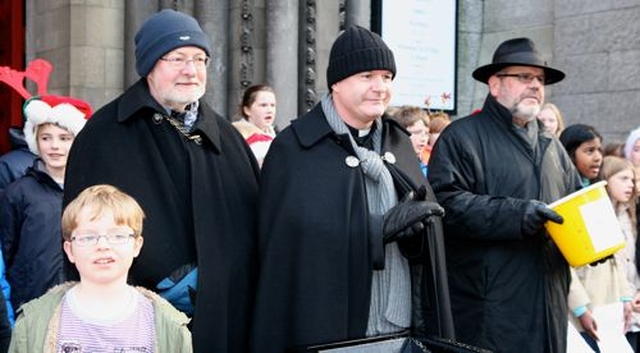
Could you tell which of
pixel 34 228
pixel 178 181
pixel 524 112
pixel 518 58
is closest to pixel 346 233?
pixel 178 181

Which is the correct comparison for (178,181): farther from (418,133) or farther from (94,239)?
(418,133)

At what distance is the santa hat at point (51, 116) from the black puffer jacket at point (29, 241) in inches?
14.9

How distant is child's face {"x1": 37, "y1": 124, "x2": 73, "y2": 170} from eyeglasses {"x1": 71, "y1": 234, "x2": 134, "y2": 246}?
6.51 feet

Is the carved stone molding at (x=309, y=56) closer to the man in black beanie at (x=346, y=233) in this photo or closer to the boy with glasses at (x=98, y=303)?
the man in black beanie at (x=346, y=233)

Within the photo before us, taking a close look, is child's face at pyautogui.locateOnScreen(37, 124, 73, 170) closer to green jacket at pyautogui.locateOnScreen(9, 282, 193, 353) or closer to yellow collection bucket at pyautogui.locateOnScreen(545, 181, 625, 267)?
green jacket at pyautogui.locateOnScreen(9, 282, 193, 353)

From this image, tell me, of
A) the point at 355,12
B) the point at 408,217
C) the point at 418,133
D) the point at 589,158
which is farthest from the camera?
the point at 355,12

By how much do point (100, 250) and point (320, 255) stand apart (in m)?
0.90

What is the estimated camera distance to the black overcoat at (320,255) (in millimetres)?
3289

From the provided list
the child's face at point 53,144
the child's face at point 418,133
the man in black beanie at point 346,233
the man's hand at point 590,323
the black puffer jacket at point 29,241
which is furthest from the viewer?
the child's face at point 418,133

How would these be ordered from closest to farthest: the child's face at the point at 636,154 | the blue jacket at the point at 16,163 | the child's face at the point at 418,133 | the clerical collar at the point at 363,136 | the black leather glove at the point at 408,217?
the black leather glove at the point at 408,217, the clerical collar at the point at 363,136, the blue jacket at the point at 16,163, the child's face at the point at 418,133, the child's face at the point at 636,154

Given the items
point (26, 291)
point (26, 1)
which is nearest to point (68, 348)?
point (26, 291)

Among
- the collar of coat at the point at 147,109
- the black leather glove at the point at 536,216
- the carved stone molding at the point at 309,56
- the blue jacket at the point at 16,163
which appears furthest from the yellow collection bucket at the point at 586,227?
the carved stone molding at the point at 309,56

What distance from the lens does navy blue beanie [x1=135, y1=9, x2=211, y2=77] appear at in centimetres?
330

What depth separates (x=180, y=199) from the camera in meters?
3.31
